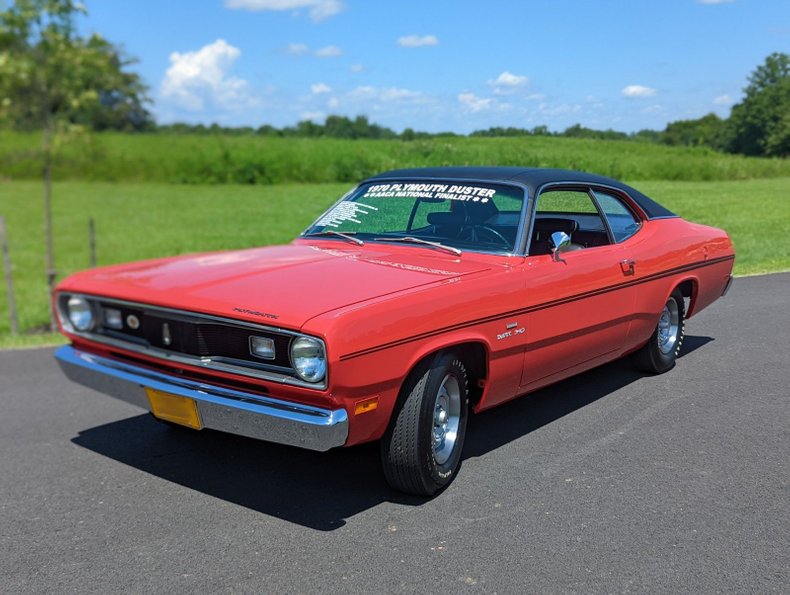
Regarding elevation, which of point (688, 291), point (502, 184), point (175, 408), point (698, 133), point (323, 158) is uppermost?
point (698, 133)

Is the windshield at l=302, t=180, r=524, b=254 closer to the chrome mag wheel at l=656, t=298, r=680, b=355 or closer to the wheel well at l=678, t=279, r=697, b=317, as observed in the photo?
the chrome mag wheel at l=656, t=298, r=680, b=355

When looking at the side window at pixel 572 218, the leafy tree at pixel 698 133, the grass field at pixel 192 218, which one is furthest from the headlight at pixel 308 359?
the leafy tree at pixel 698 133

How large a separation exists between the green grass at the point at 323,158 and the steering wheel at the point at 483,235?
18.0 ft

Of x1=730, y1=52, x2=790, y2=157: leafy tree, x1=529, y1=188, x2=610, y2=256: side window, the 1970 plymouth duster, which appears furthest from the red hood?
x1=730, y1=52, x2=790, y2=157: leafy tree

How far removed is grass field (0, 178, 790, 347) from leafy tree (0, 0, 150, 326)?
2.92 metres

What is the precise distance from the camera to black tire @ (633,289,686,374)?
5.57 m

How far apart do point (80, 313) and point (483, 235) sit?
2.31 meters

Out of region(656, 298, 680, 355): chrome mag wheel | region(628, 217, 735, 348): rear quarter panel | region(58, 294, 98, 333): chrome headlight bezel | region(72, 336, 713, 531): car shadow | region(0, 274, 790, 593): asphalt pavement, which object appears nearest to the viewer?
region(0, 274, 790, 593): asphalt pavement

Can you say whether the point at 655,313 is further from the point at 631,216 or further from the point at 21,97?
the point at 21,97

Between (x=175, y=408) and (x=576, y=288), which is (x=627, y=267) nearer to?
(x=576, y=288)

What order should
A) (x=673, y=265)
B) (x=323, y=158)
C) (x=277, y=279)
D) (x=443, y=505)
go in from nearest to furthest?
(x=443, y=505), (x=277, y=279), (x=673, y=265), (x=323, y=158)

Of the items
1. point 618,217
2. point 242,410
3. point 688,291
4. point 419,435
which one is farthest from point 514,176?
point 242,410

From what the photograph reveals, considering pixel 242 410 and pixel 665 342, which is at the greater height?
pixel 242 410

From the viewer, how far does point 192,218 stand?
25.3 metres
